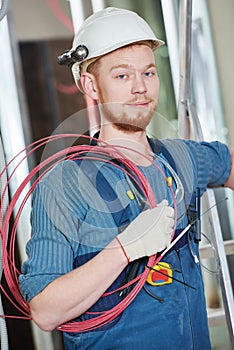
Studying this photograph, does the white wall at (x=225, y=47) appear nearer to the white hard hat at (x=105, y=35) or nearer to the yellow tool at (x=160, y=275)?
the white hard hat at (x=105, y=35)

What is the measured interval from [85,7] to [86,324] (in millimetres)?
1421

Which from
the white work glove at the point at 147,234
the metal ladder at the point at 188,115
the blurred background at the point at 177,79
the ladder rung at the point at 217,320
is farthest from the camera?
the blurred background at the point at 177,79

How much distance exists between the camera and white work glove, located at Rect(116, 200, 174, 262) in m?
1.48

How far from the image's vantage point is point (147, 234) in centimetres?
150

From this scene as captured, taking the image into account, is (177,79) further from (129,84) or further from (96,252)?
(96,252)

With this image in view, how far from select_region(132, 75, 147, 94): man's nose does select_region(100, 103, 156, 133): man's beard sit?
0.16 feet

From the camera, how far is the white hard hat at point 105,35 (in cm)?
161

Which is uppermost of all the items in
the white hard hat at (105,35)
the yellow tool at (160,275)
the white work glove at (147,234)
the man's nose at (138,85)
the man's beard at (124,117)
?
the white hard hat at (105,35)

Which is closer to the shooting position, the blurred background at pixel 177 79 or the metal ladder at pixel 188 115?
the metal ladder at pixel 188 115

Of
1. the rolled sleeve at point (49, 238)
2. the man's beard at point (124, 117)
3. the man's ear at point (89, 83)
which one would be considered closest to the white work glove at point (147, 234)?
the rolled sleeve at point (49, 238)

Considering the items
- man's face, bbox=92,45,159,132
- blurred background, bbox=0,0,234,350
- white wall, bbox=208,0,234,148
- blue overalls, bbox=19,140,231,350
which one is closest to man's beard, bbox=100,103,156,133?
man's face, bbox=92,45,159,132

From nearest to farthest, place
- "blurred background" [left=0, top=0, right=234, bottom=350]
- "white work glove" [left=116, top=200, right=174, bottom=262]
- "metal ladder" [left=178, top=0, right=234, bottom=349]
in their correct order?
"white work glove" [left=116, top=200, right=174, bottom=262] < "metal ladder" [left=178, top=0, right=234, bottom=349] < "blurred background" [left=0, top=0, right=234, bottom=350]

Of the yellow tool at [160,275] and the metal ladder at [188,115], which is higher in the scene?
the metal ladder at [188,115]

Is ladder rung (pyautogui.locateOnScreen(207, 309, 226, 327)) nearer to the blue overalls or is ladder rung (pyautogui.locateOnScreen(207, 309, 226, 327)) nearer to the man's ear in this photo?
the blue overalls
